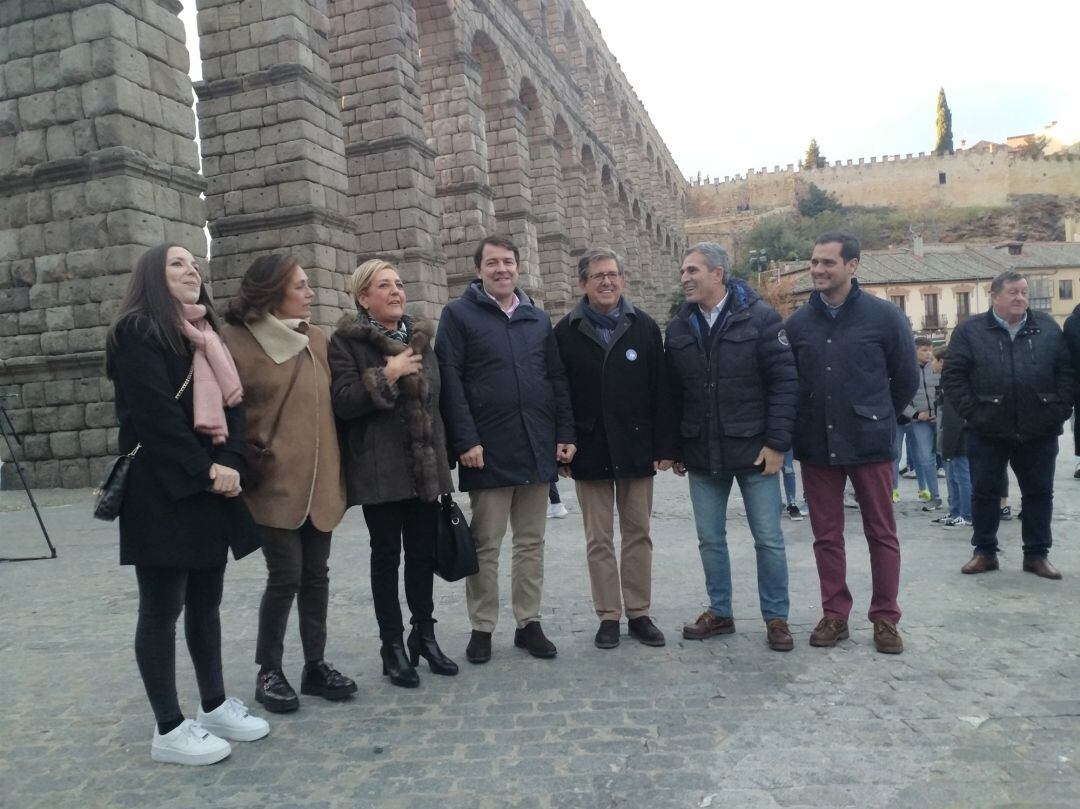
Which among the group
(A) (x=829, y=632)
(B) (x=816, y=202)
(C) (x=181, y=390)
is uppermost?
(B) (x=816, y=202)

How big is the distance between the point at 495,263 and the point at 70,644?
3030mm

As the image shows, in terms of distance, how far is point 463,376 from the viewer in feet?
13.2

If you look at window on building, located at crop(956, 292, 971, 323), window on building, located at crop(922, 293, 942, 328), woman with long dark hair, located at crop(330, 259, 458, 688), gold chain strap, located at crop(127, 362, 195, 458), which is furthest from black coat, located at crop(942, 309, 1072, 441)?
window on building, located at crop(956, 292, 971, 323)

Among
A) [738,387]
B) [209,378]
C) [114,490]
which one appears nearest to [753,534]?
[738,387]

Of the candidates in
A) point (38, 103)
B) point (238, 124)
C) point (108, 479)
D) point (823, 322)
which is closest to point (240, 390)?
point (108, 479)

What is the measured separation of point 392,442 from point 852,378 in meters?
2.34

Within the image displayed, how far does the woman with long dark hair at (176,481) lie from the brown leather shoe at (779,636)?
236 centimetres

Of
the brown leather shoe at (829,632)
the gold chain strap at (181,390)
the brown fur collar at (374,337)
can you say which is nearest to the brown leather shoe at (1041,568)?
the brown leather shoe at (829,632)

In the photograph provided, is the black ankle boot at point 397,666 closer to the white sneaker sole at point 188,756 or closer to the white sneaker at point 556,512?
the white sneaker sole at point 188,756

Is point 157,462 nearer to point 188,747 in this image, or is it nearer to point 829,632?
point 188,747

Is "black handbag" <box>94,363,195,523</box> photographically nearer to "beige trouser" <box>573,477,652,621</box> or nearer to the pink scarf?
the pink scarf

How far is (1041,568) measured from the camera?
509 centimetres

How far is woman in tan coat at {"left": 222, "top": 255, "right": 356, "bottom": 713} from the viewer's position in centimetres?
326

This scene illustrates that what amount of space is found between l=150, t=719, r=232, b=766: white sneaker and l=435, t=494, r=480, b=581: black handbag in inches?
45.9
